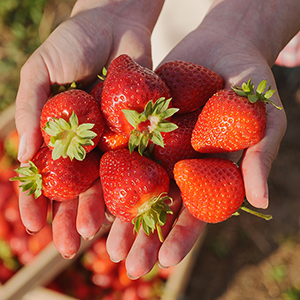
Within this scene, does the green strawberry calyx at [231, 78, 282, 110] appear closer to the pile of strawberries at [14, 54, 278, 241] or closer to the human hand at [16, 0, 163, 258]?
the pile of strawberries at [14, 54, 278, 241]

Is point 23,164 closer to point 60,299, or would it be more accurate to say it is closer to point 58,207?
point 58,207

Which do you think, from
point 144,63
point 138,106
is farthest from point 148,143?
point 144,63

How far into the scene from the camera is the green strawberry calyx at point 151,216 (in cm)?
165

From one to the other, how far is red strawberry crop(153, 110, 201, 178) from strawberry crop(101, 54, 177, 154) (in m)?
0.18

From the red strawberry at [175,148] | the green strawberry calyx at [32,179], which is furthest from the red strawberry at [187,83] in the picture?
the green strawberry calyx at [32,179]

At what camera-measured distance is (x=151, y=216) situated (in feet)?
5.42

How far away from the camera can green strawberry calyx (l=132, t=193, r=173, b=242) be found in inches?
64.9

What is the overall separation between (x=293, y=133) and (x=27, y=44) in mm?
3932

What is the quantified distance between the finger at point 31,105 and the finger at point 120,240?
69cm

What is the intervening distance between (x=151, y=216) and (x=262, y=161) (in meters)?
0.66

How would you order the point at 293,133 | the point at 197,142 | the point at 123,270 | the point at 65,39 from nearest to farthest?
1. the point at 197,142
2. the point at 65,39
3. the point at 123,270
4. the point at 293,133

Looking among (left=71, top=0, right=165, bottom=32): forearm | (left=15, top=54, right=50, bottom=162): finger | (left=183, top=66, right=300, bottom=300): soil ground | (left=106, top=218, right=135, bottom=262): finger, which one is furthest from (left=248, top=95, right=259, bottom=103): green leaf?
(left=183, top=66, right=300, bottom=300): soil ground

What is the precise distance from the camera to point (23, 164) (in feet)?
6.68

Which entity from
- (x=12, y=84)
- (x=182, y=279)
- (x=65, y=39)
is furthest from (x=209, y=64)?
(x=12, y=84)
